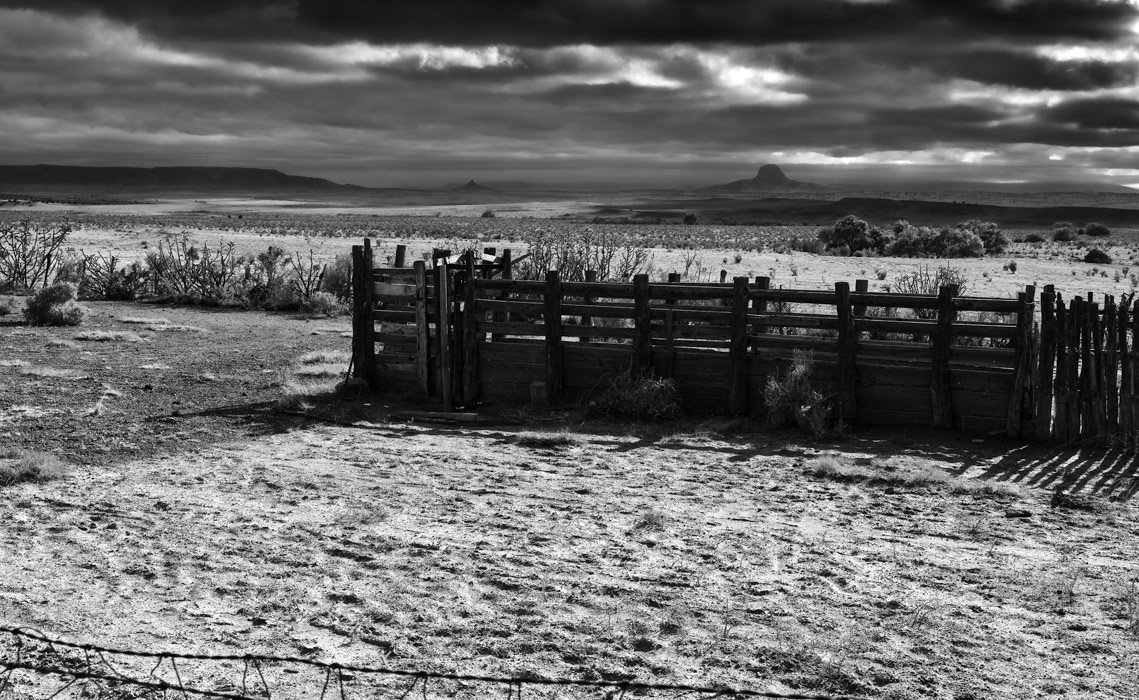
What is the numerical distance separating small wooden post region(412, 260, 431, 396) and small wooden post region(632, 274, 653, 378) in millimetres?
2373

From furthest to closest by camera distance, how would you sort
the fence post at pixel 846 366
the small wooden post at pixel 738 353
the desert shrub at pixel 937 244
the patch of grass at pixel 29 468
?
the desert shrub at pixel 937 244 → the small wooden post at pixel 738 353 → the fence post at pixel 846 366 → the patch of grass at pixel 29 468

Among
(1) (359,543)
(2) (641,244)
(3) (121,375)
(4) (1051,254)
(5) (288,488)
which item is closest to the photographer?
(1) (359,543)

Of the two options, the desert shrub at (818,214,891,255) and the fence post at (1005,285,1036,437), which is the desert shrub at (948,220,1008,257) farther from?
the fence post at (1005,285,1036,437)

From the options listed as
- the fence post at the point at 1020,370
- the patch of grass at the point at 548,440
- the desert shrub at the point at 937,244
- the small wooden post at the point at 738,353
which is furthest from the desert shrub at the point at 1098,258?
Answer: the patch of grass at the point at 548,440

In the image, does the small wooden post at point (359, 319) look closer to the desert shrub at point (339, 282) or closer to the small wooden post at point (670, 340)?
the small wooden post at point (670, 340)

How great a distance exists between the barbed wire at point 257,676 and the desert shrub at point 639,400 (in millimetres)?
6006

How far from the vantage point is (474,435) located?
33.0ft

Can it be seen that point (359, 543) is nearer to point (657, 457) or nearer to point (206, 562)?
point (206, 562)

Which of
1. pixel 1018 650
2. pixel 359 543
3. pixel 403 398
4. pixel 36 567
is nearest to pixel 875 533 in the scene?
pixel 1018 650

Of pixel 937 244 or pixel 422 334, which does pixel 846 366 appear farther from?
pixel 937 244

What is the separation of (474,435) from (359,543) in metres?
3.53

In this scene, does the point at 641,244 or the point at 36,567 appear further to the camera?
the point at 641,244

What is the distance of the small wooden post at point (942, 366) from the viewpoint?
9852 millimetres

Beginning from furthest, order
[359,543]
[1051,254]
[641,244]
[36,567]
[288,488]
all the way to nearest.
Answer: [641,244] < [1051,254] < [288,488] < [359,543] < [36,567]
